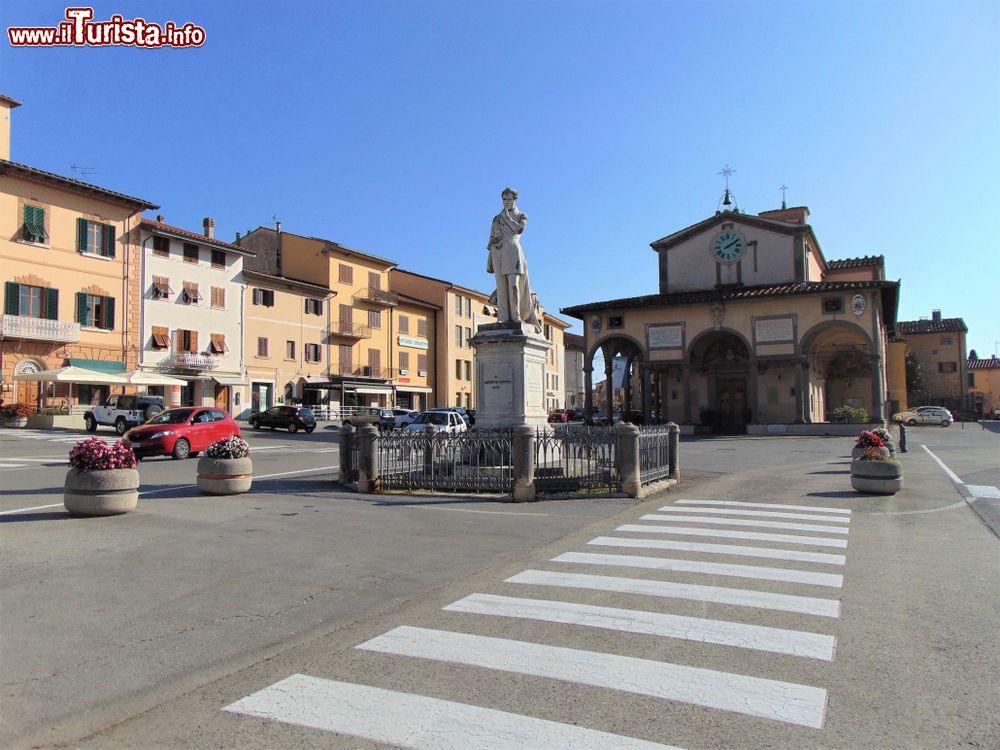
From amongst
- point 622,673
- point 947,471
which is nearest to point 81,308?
point 947,471

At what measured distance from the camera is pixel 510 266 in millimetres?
14352

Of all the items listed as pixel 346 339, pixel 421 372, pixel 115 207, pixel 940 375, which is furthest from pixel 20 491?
pixel 940 375

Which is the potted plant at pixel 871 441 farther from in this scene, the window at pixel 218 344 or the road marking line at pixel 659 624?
the window at pixel 218 344

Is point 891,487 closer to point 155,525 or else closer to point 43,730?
point 155,525

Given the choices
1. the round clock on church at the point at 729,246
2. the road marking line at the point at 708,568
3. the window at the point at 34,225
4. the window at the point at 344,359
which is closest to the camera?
the road marking line at the point at 708,568

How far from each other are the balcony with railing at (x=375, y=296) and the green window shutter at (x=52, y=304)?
22.3 m

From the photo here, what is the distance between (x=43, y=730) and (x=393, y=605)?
266 cm

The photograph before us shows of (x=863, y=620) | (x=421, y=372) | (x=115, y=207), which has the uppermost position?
(x=115, y=207)

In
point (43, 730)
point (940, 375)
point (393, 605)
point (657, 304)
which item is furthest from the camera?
point (940, 375)

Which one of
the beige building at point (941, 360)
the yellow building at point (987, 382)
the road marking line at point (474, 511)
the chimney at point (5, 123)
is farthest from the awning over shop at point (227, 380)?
the yellow building at point (987, 382)

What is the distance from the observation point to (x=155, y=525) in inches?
364

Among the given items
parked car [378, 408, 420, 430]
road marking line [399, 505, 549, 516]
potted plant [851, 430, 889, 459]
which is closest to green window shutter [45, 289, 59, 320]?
parked car [378, 408, 420, 430]

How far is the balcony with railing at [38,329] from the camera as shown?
3319 cm

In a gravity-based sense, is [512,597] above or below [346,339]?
below
